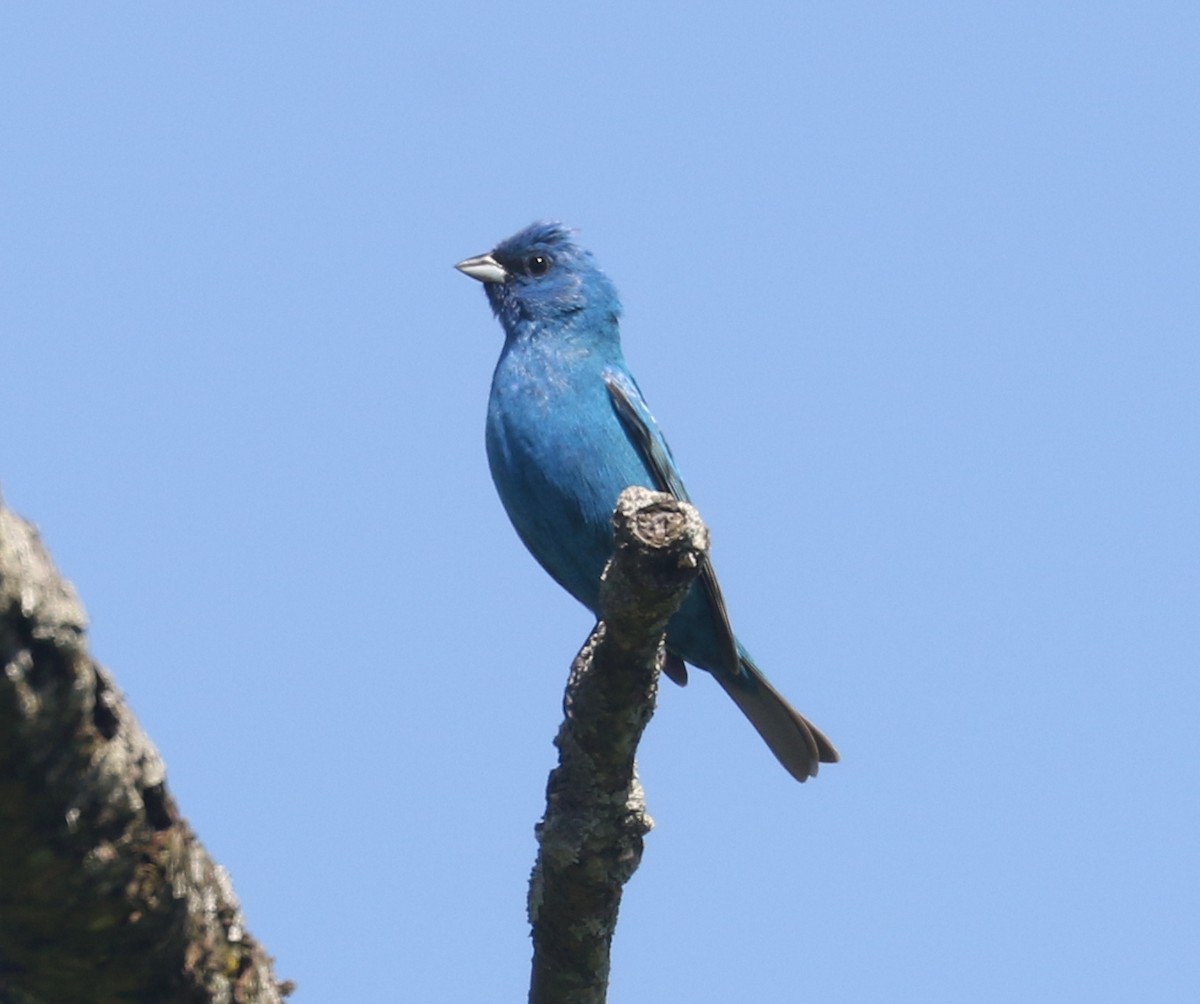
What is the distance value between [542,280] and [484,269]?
20.6 inches

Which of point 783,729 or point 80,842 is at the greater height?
point 783,729

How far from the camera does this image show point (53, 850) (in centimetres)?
310

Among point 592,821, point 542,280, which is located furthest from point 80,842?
point 542,280

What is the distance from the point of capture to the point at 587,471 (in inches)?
359

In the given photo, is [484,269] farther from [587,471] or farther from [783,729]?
[783,729]

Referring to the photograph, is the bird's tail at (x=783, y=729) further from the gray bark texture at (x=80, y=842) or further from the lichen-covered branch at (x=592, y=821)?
the gray bark texture at (x=80, y=842)

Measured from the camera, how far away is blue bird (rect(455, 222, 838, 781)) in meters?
9.12

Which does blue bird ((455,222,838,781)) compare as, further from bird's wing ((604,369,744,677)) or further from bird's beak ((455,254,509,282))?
bird's beak ((455,254,509,282))

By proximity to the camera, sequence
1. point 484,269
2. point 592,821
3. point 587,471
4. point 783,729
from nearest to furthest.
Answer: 1. point 592,821
2. point 587,471
3. point 783,729
4. point 484,269

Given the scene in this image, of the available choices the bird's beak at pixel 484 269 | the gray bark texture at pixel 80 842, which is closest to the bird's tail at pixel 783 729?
the bird's beak at pixel 484 269

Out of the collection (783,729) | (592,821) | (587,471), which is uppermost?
(587,471)

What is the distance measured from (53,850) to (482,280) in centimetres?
831

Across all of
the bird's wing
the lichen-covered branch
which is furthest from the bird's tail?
the lichen-covered branch

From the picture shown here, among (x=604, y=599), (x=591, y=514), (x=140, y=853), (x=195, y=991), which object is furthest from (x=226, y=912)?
(x=591, y=514)
